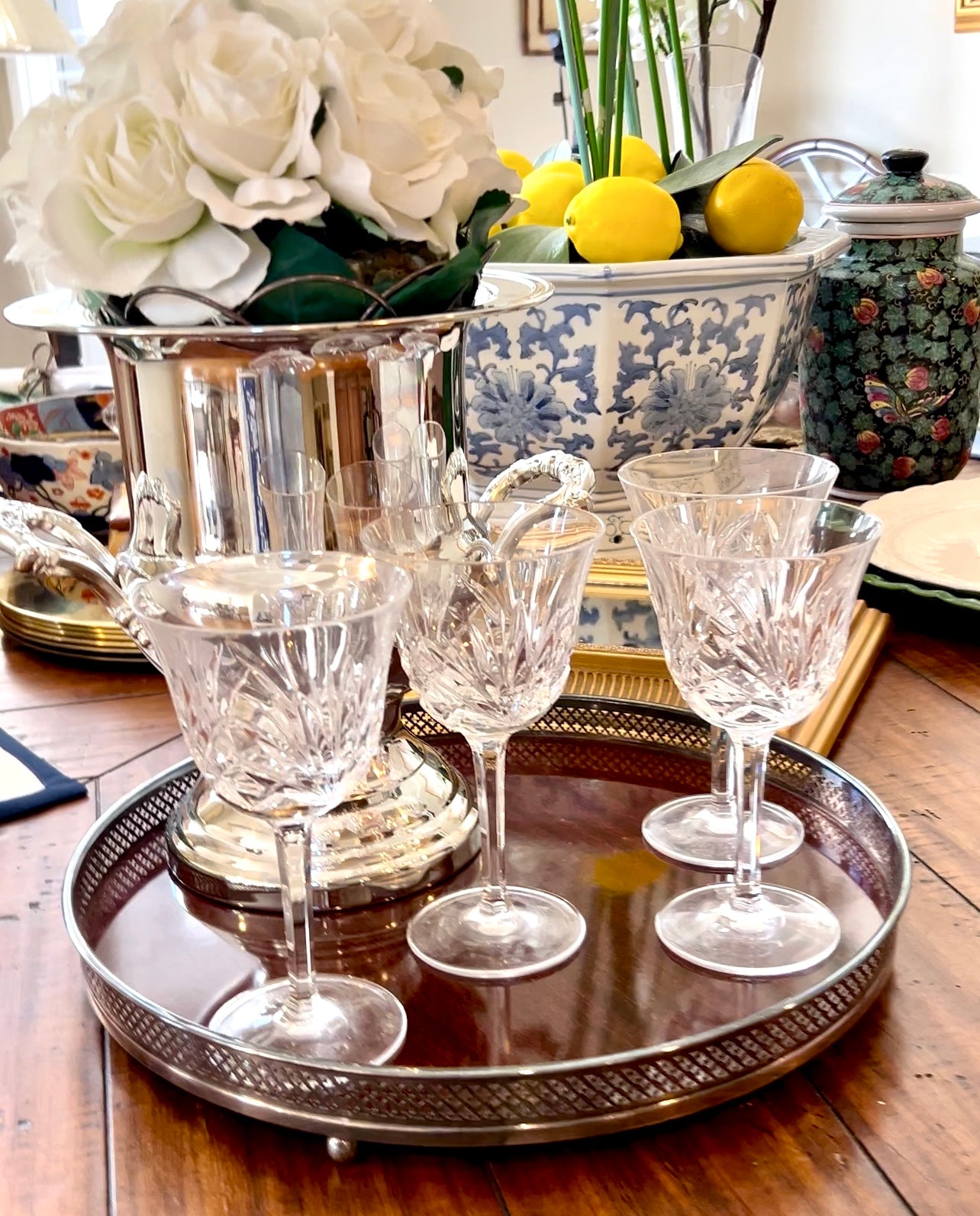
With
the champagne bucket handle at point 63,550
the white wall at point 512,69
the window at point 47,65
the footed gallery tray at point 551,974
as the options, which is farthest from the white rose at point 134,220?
the white wall at point 512,69

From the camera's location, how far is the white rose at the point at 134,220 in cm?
47

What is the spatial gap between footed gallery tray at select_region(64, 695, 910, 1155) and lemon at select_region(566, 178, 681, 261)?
311 millimetres

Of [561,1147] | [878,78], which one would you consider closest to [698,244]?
[561,1147]

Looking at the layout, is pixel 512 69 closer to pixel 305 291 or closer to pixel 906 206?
pixel 906 206

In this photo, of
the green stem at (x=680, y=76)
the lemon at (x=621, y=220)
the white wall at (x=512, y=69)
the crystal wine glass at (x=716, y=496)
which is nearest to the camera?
the crystal wine glass at (x=716, y=496)

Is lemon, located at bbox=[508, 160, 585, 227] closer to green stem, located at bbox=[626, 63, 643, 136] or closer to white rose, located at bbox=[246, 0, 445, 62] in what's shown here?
green stem, located at bbox=[626, 63, 643, 136]

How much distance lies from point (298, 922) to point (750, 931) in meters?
0.17

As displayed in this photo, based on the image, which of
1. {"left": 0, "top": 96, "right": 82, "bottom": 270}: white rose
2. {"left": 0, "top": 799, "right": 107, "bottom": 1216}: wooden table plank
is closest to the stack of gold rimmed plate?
{"left": 0, "top": 799, "right": 107, "bottom": 1216}: wooden table plank

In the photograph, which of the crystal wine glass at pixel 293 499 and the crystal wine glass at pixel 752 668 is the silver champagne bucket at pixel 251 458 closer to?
the crystal wine glass at pixel 293 499

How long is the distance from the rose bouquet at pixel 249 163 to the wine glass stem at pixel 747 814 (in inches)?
8.5

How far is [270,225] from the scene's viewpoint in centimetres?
49

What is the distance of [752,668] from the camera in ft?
1.58

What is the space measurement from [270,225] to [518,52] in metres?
2.53

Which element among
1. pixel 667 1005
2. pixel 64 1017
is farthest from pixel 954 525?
pixel 64 1017
